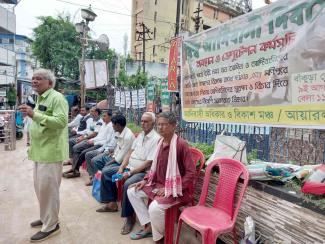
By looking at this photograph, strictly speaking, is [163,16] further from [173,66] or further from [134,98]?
[173,66]

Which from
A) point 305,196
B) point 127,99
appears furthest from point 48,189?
point 127,99

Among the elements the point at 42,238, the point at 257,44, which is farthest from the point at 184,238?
the point at 257,44

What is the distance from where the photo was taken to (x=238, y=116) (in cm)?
306

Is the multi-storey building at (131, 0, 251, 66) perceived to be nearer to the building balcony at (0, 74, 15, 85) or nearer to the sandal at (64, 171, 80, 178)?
the building balcony at (0, 74, 15, 85)

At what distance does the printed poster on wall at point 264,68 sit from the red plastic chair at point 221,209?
509mm

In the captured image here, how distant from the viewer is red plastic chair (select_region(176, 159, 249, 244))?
2.43m

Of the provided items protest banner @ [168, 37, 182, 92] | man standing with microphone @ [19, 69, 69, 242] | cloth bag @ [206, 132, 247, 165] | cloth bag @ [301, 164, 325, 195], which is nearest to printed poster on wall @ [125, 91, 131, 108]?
protest banner @ [168, 37, 182, 92]

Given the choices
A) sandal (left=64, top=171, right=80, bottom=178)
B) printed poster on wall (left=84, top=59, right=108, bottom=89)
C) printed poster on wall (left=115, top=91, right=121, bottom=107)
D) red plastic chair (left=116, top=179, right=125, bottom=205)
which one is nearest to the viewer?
red plastic chair (left=116, top=179, right=125, bottom=205)

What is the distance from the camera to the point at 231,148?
120 inches

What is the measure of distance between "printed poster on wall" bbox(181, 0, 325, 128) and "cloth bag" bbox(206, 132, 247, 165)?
8.3 inches

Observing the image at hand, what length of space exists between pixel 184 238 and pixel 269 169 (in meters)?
1.31

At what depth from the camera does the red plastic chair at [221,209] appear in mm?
2430

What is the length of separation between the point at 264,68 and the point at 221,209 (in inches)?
54.2

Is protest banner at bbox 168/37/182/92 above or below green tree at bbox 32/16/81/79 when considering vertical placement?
below
